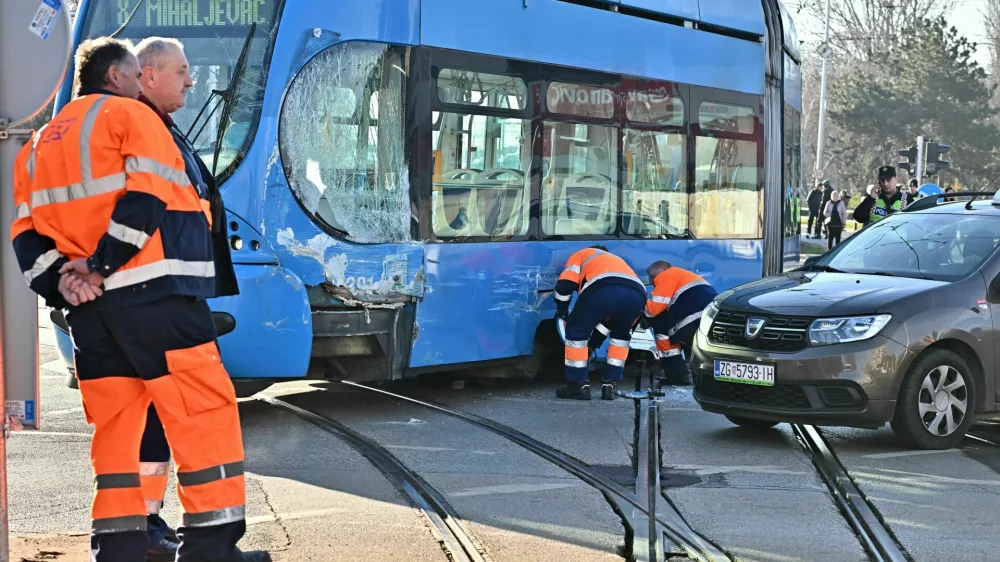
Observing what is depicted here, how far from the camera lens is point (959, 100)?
7075cm

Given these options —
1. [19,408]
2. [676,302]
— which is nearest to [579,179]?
[676,302]

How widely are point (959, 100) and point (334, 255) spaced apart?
67041 mm

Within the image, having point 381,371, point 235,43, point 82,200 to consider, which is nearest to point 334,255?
point 381,371

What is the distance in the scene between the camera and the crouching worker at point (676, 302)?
37.7 ft

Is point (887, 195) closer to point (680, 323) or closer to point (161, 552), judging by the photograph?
point (680, 323)

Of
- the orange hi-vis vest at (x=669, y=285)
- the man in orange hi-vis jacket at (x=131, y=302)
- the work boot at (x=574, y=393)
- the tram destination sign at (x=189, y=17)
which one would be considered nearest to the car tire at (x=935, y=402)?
the work boot at (x=574, y=393)

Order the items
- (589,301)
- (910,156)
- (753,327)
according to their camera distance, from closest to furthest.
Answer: (753,327) → (589,301) → (910,156)

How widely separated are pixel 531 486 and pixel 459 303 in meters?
2.88

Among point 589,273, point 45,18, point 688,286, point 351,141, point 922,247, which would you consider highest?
point 45,18

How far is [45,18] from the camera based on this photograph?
4.67m

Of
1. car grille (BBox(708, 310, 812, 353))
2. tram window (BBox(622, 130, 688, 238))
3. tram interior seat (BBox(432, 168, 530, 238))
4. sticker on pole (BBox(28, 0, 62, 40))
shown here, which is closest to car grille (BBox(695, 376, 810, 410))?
car grille (BBox(708, 310, 812, 353))

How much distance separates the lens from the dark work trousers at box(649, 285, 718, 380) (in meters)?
11.5

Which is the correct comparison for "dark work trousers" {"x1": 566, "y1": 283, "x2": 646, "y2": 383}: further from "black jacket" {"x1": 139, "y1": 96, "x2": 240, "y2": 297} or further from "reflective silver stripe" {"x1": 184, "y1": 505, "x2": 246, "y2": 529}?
"reflective silver stripe" {"x1": 184, "y1": 505, "x2": 246, "y2": 529}

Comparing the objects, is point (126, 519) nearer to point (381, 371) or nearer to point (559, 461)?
point (559, 461)
